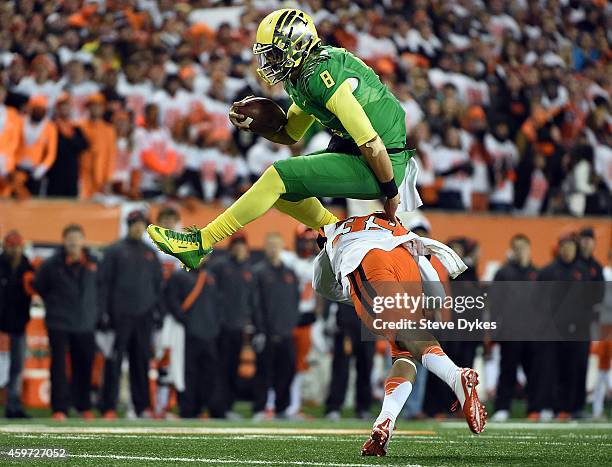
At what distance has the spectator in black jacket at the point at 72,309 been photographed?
39.6 ft

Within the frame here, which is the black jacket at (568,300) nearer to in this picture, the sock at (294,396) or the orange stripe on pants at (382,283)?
the sock at (294,396)

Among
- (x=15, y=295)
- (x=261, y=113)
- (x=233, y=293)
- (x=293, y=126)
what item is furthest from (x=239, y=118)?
(x=233, y=293)

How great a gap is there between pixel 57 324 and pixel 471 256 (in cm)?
437

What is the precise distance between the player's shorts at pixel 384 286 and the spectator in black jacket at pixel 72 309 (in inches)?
228

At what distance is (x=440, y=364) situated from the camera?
21.4 ft

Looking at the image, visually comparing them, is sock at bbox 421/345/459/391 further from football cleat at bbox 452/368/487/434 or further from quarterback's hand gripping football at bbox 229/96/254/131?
quarterback's hand gripping football at bbox 229/96/254/131

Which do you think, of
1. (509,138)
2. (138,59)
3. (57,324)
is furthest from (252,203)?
(509,138)

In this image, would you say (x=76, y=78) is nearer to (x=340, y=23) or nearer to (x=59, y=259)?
(x=59, y=259)

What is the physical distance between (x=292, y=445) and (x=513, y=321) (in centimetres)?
632

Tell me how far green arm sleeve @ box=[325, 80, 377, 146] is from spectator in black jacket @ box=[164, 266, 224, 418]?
Answer: 6.45 meters

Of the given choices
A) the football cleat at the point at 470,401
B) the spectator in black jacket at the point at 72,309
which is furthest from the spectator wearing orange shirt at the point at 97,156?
the football cleat at the point at 470,401

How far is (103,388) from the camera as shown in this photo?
12188mm

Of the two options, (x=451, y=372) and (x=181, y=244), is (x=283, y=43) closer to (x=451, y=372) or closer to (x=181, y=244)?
(x=181, y=244)

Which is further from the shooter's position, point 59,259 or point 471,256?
point 471,256
